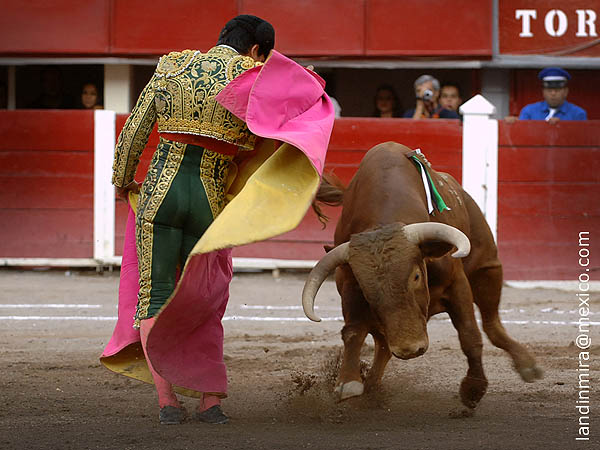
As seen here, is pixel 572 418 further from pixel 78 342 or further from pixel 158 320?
pixel 78 342

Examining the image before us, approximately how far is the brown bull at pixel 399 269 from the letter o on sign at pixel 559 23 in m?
4.72

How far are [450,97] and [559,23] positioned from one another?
4.10ft

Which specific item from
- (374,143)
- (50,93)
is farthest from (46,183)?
(374,143)

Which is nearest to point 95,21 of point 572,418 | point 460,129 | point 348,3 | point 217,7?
point 217,7

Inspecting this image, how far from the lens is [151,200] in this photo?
3400mm

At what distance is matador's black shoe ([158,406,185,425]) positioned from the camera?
3475mm

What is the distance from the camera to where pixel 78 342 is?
5.35 m

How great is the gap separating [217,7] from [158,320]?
5962 mm

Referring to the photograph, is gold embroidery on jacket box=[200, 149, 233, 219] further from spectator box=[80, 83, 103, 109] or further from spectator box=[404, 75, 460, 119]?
spectator box=[80, 83, 103, 109]

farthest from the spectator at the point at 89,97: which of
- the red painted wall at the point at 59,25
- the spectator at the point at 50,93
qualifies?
the spectator at the point at 50,93

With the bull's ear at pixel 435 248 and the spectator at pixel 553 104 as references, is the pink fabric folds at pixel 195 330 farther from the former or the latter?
the spectator at pixel 553 104

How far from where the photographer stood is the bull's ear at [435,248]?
3496 millimetres

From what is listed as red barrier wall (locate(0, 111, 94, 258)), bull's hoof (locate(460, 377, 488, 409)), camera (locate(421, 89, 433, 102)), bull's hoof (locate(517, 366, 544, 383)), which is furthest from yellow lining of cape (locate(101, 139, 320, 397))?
red barrier wall (locate(0, 111, 94, 258))

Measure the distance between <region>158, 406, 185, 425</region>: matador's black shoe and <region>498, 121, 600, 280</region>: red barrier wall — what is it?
186 inches
